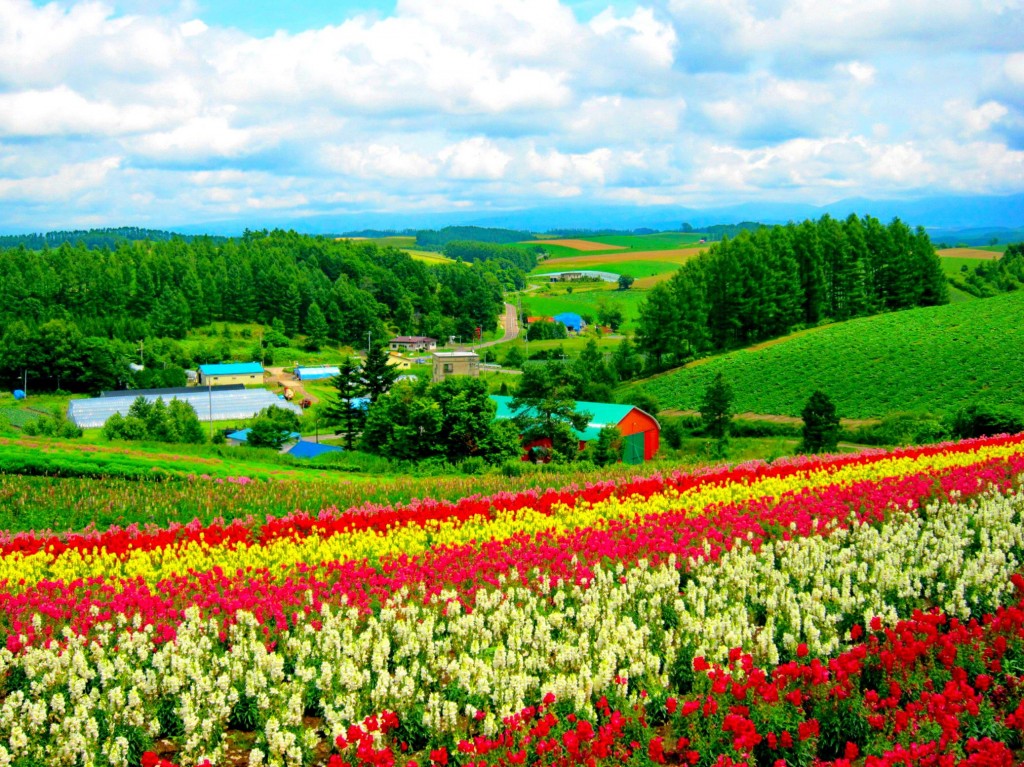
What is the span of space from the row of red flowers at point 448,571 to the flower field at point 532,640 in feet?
0.16

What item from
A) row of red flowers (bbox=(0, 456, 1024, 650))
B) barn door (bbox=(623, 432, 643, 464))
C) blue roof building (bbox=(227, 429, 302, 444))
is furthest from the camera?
blue roof building (bbox=(227, 429, 302, 444))

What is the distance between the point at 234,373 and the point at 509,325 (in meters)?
58.0

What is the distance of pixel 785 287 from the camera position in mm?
82938

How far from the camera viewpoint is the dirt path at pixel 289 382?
83.4 metres

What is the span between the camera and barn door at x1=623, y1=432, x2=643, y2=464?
42606mm

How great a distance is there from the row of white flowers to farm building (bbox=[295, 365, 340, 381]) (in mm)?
85609

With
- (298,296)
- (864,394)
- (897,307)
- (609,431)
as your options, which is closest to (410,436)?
(609,431)

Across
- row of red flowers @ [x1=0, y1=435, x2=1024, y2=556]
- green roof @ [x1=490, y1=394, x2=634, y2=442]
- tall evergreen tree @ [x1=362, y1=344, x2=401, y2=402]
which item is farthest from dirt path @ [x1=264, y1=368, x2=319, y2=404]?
row of red flowers @ [x1=0, y1=435, x2=1024, y2=556]

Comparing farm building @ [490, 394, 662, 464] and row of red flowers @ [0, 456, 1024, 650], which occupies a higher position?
row of red flowers @ [0, 456, 1024, 650]

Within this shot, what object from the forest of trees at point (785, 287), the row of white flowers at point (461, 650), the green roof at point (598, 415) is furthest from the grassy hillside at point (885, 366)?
the row of white flowers at point (461, 650)

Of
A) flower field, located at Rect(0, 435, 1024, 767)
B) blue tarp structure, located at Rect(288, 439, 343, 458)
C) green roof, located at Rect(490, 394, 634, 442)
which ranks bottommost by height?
blue tarp structure, located at Rect(288, 439, 343, 458)

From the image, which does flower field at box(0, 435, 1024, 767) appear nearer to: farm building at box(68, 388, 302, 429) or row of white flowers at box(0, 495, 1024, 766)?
row of white flowers at box(0, 495, 1024, 766)

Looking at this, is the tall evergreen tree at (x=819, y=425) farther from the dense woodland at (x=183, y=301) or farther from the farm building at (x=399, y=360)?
the dense woodland at (x=183, y=301)

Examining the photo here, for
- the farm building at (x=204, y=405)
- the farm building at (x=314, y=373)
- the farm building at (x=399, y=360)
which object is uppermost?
the farm building at (x=399, y=360)
